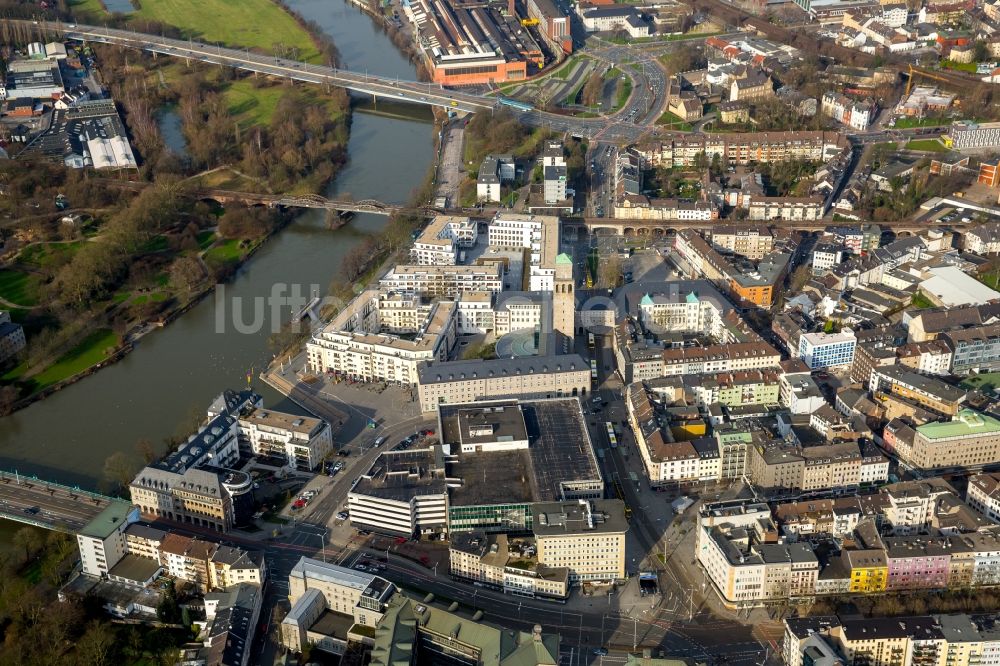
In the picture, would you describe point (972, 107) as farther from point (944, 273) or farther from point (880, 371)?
point (880, 371)

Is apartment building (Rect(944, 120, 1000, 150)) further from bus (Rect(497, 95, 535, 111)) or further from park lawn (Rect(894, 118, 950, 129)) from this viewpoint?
bus (Rect(497, 95, 535, 111))

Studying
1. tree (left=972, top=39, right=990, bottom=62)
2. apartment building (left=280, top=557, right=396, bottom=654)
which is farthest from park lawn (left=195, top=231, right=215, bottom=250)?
tree (left=972, top=39, right=990, bottom=62)

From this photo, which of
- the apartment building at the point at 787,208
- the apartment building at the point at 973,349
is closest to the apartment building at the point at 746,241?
the apartment building at the point at 787,208

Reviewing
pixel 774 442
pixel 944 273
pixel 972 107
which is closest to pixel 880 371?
pixel 774 442

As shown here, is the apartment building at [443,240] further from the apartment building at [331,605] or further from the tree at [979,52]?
the tree at [979,52]

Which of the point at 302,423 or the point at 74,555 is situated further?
the point at 302,423
